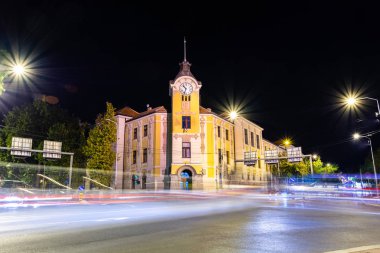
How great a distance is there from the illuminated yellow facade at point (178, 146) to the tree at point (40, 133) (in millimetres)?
8034

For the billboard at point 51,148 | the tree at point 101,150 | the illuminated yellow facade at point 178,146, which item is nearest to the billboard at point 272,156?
the illuminated yellow facade at point 178,146

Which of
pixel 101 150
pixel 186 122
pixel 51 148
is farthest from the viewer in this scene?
pixel 186 122

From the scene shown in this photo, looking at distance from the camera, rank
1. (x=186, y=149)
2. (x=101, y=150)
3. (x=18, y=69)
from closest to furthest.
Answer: (x=18, y=69) < (x=101, y=150) < (x=186, y=149)

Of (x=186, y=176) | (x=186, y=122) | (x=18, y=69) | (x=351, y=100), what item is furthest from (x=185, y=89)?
(x=18, y=69)

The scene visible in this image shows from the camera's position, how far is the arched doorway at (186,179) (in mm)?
42834

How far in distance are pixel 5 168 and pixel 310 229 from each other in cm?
3788

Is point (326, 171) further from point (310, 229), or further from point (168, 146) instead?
point (310, 229)

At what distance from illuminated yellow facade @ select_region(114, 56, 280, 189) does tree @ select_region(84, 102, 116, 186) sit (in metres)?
6.33

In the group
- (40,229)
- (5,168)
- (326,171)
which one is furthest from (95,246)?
(326,171)

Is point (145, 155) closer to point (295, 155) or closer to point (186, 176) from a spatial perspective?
point (186, 176)

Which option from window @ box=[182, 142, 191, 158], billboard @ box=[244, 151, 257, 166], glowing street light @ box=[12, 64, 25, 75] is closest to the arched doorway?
window @ box=[182, 142, 191, 158]

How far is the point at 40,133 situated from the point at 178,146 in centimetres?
1857

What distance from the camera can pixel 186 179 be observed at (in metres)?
44.0

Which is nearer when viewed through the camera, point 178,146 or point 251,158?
point 178,146
